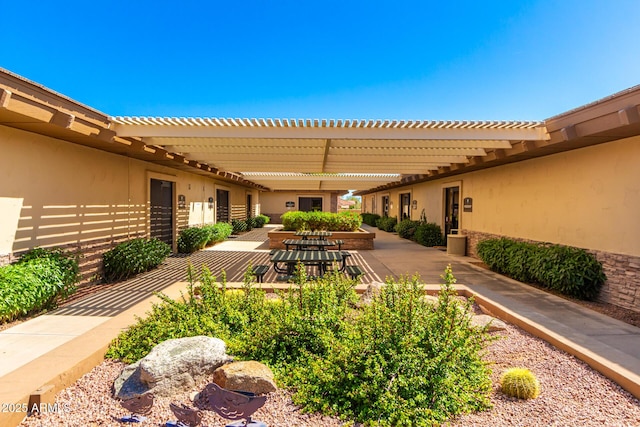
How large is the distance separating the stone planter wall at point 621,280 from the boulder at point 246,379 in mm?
6072

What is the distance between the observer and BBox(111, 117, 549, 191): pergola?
667 centimetres

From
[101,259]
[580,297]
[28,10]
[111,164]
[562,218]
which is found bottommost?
[580,297]

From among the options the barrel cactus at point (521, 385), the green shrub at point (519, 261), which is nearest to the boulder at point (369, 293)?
the barrel cactus at point (521, 385)

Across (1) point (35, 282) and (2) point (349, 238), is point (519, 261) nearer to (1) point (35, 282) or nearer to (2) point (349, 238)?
(2) point (349, 238)

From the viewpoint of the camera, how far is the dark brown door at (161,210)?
10373 millimetres

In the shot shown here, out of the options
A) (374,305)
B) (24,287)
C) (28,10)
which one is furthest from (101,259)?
(28,10)

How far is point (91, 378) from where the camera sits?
10.1ft

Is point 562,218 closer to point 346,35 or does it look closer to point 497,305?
point 497,305

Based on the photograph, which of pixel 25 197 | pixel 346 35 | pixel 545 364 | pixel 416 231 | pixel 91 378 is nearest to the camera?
pixel 91 378

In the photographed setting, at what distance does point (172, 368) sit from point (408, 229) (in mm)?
15081

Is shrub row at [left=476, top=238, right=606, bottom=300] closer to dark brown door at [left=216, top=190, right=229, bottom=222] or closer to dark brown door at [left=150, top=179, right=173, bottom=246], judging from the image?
dark brown door at [left=150, top=179, right=173, bottom=246]

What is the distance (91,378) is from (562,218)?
8.39m

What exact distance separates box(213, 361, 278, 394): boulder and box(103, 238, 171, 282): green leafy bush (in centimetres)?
566

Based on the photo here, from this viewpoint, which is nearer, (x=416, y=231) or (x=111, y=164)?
(x=111, y=164)
